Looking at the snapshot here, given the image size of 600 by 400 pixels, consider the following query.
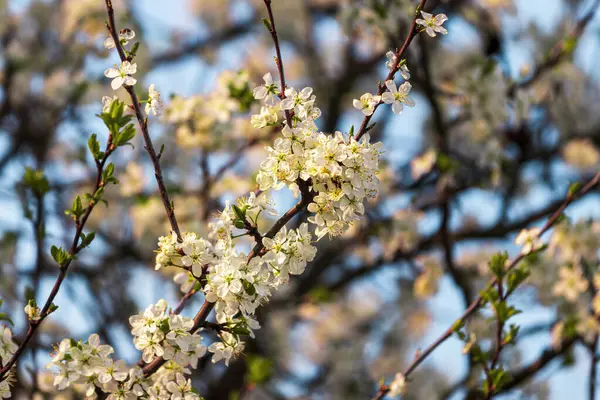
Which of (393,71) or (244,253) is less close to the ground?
(393,71)

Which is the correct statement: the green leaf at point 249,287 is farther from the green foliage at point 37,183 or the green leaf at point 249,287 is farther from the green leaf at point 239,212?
the green foliage at point 37,183

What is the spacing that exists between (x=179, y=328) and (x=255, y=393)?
4.97 metres

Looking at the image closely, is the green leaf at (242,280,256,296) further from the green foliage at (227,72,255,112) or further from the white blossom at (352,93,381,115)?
the green foliage at (227,72,255,112)

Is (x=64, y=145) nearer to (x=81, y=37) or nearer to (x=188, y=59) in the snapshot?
(x=81, y=37)

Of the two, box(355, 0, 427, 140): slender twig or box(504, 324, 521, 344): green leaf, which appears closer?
box(355, 0, 427, 140): slender twig

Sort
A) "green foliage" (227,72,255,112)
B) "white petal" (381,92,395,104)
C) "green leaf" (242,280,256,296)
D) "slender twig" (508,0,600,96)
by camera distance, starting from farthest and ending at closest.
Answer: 1. "slender twig" (508,0,600,96)
2. "green foliage" (227,72,255,112)
3. "white petal" (381,92,395,104)
4. "green leaf" (242,280,256,296)

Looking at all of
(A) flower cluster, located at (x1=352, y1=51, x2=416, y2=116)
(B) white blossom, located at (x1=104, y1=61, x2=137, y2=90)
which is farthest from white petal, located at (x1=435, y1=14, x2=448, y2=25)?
(B) white blossom, located at (x1=104, y1=61, x2=137, y2=90)

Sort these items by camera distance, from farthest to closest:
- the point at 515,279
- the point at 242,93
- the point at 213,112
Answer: the point at 213,112 < the point at 242,93 < the point at 515,279

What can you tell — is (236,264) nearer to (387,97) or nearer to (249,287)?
(249,287)

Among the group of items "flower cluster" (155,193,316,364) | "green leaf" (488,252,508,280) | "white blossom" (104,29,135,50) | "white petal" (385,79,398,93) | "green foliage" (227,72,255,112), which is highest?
"green foliage" (227,72,255,112)

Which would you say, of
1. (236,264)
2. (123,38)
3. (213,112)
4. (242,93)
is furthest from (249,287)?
(213,112)

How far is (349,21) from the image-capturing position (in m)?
4.74

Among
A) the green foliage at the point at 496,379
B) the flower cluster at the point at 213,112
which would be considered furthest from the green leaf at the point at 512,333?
the flower cluster at the point at 213,112

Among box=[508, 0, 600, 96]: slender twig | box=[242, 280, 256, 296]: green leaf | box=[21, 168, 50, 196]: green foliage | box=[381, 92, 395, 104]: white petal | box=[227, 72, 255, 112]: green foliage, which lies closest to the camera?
box=[242, 280, 256, 296]: green leaf
